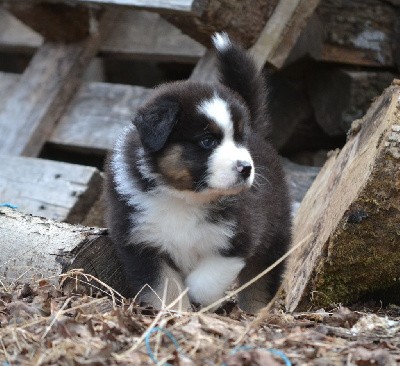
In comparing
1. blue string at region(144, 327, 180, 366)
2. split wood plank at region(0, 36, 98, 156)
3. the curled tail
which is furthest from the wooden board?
blue string at region(144, 327, 180, 366)

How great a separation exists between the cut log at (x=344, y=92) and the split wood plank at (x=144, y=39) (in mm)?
997

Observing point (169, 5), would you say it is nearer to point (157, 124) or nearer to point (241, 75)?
point (241, 75)

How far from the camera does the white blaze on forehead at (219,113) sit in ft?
13.7

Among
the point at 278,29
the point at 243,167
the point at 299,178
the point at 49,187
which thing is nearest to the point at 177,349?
the point at 243,167

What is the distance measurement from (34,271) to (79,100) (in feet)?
8.04

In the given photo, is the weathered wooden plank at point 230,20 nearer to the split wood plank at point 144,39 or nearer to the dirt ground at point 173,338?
the split wood plank at point 144,39

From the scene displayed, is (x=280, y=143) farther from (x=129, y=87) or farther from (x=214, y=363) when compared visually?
(x=214, y=363)

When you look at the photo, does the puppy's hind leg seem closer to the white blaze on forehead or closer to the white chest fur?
the white chest fur

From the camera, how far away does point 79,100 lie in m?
6.65

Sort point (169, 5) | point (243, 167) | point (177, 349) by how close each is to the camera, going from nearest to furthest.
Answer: point (177, 349) → point (243, 167) → point (169, 5)

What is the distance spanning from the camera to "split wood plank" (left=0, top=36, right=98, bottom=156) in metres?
6.45

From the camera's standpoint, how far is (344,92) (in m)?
6.67

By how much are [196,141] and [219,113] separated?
16 centimetres

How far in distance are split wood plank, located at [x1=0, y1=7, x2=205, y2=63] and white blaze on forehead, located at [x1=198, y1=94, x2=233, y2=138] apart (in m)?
2.25
